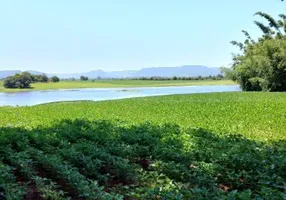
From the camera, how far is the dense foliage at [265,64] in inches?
1028

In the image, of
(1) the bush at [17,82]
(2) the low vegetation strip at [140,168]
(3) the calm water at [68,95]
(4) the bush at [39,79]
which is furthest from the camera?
(4) the bush at [39,79]

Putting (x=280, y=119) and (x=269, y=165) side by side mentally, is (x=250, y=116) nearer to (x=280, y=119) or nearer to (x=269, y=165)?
(x=280, y=119)

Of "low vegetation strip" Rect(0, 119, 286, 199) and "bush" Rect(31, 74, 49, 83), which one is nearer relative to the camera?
"low vegetation strip" Rect(0, 119, 286, 199)

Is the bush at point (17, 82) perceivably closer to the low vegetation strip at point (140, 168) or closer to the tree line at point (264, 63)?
the tree line at point (264, 63)

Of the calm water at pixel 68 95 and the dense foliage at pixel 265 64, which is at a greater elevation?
the dense foliage at pixel 265 64

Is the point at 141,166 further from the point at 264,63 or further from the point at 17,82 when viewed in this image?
the point at 17,82

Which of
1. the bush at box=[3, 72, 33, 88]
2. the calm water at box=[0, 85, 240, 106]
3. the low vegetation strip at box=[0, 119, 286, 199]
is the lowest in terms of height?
the calm water at box=[0, 85, 240, 106]

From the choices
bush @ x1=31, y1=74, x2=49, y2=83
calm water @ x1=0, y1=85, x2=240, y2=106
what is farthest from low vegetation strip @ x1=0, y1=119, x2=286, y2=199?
bush @ x1=31, y1=74, x2=49, y2=83

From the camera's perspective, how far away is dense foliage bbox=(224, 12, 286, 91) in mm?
26117

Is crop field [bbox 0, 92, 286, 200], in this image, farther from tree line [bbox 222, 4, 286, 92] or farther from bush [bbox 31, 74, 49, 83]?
bush [bbox 31, 74, 49, 83]

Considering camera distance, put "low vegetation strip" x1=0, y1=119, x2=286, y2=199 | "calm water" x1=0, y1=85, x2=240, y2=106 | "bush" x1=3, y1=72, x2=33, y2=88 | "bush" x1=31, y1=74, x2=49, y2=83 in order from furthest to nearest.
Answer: "bush" x1=31, y1=74, x2=49, y2=83
"bush" x1=3, y1=72, x2=33, y2=88
"calm water" x1=0, y1=85, x2=240, y2=106
"low vegetation strip" x1=0, y1=119, x2=286, y2=199

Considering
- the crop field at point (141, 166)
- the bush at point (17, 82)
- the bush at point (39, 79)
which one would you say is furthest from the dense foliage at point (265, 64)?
the bush at point (39, 79)

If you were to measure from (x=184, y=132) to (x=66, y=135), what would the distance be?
2.15 meters

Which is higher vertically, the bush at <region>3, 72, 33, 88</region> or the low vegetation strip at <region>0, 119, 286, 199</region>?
the bush at <region>3, 72, 33, 88</region>
